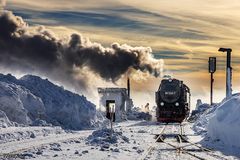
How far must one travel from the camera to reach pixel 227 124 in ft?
103

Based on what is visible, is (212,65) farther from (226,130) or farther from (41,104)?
(226,130)

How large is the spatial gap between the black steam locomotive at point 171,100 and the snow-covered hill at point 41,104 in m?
8.50

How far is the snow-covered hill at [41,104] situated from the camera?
157ft

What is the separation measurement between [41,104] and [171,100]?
1456 centimetres

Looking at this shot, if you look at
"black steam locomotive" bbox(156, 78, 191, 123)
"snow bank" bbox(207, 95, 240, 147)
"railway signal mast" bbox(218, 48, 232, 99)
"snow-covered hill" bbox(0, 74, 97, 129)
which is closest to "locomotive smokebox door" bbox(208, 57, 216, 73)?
"railway signal mast" bbox(218, 48, 232, 99)

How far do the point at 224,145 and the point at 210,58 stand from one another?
185 ft

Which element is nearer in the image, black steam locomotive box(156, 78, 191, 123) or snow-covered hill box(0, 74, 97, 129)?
snow-covered hill box(0, 74, 97, 129)

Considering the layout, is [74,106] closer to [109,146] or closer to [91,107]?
[91,107]

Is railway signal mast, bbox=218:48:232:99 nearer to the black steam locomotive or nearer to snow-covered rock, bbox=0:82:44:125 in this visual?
the black steam locomotive

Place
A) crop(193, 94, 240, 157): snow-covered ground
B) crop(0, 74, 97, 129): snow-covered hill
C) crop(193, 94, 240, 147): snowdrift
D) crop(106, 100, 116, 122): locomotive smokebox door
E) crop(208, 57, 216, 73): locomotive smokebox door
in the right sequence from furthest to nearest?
crop(208, 57, 216, 73): locomotive smokebox door → crop(0, 74, 97, 129): snow-covered hill → crop(106, 100, 116, 122): locomotive smokebox door → crop(193, 94, 240, 147): snowdrift → crop(193, 94, 240, 157): snow-covered ground

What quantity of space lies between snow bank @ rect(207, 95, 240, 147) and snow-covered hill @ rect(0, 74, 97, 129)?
63.8 ft

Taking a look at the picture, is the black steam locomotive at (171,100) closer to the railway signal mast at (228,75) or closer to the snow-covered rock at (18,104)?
the snow-covered rock at (18,104)

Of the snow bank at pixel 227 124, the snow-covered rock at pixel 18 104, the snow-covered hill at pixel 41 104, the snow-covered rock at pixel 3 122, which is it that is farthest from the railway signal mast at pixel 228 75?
the snow-covered rock at pixel 3 122

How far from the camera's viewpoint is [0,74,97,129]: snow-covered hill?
157 feet
